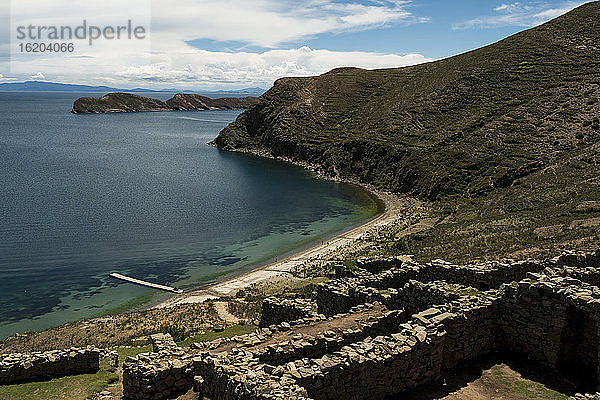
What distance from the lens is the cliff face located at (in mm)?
77188

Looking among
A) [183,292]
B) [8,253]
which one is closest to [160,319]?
[183,292]

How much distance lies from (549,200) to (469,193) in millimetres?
23930

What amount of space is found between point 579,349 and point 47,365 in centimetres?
1628

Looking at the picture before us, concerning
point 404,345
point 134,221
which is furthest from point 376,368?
point 134,221

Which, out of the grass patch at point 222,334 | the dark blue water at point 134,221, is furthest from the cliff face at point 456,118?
the grass patch at point 222,334

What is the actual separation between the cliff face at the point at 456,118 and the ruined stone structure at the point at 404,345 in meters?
54.7

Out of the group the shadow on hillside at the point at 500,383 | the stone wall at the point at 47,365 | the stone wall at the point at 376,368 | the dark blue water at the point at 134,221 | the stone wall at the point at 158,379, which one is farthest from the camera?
the dark blue water at the point at 134,221

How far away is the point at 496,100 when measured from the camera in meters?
100

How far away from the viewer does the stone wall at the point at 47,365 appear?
16781 mm

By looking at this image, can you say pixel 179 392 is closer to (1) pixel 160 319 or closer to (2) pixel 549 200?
(1) pixel 160 319

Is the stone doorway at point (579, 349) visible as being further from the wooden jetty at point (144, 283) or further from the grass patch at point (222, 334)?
the wooden jetty at point (144, 283)

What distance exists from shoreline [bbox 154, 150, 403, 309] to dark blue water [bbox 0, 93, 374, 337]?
86.8 inches

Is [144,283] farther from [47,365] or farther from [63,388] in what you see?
[63,388]

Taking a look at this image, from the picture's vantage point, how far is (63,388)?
53.2ft
